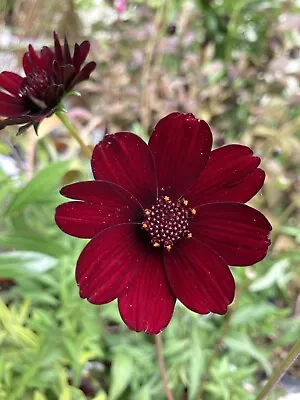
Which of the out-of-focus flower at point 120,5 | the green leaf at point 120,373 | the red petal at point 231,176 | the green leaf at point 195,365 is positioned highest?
the red petal at point 231,176

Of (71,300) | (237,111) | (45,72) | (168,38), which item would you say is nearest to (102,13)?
(168,38)

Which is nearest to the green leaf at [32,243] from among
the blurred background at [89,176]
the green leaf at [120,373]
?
the blurred background at [89,176]

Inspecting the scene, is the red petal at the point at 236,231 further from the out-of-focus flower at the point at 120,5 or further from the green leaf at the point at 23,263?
the out-of-focus flower at the point at 120,5

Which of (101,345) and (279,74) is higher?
(279,74)

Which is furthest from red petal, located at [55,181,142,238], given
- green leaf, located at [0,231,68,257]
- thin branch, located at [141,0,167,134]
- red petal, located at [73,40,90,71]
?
thin branch, located at [141,0,167,134]

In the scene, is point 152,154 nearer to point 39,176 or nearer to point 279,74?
point 39,176

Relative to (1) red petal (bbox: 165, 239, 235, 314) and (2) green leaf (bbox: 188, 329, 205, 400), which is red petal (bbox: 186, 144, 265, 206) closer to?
(1) red petal (bbox: 165, 239, 235, 314)

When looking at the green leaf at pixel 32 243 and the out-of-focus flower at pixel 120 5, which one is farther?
the out-of-focus flower at pixel 120 5
